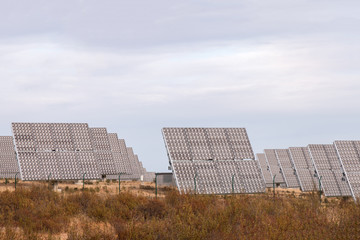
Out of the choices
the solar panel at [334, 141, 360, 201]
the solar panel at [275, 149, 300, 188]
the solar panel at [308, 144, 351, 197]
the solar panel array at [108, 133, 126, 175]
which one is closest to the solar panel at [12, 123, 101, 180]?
the solar panel array at [108, 133, 126, 175]

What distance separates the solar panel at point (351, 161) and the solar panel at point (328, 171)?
7.50 feet

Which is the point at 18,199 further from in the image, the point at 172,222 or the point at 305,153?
the point at 305,153

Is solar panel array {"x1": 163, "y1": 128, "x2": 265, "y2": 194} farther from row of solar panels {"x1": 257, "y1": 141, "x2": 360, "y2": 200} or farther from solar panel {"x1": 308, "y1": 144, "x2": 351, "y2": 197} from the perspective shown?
solar panel {"x1": 308, "y1": 144, "x2": 351, "y2": 197}

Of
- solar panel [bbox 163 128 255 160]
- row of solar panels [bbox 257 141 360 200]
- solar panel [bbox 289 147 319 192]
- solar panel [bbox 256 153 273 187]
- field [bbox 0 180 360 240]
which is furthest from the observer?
solar panel [bbox 256 153 273 187]

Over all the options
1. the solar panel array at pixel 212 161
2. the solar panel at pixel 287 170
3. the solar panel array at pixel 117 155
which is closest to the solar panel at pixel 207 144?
the solar panel array at pixel 212 161

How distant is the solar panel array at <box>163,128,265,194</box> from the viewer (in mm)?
32594

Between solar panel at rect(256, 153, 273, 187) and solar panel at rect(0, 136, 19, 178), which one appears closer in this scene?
solar panel at rect(0, 136, 19, 178)

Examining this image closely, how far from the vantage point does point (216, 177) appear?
33.4 m

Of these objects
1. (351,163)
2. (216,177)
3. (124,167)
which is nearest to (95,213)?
(216,177)

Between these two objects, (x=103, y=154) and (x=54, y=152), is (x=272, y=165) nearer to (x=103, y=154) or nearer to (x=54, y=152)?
(x=103, y=154)

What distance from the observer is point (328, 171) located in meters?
39.0

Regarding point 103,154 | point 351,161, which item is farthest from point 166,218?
point 103,154

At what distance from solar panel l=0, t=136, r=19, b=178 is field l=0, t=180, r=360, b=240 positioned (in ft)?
97.9

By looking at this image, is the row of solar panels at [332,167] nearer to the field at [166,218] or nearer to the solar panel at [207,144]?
the solar panel at [207,144]
